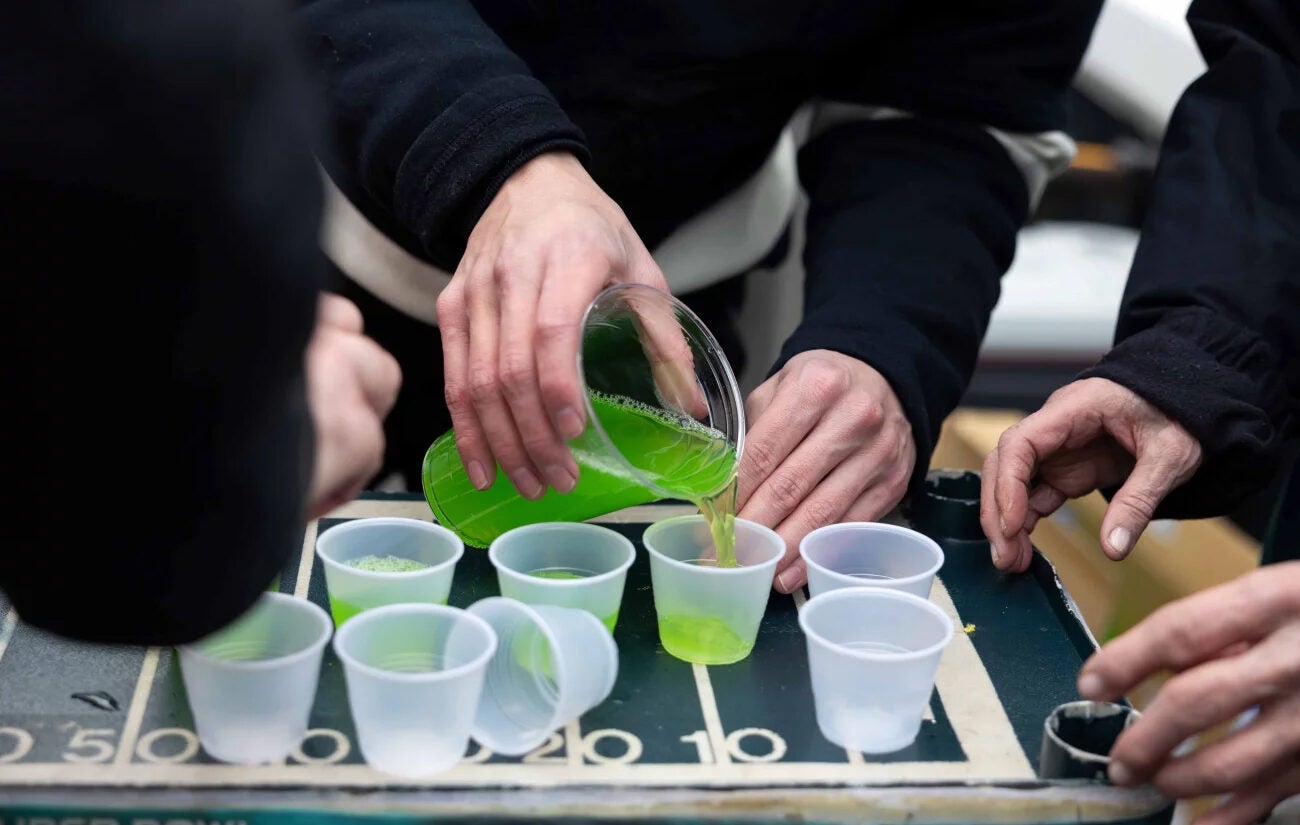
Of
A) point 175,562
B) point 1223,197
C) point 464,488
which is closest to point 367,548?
point 464,488

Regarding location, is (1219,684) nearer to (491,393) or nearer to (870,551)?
(870,551)

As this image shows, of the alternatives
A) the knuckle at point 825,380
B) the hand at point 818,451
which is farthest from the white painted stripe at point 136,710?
the knuckle at point 825,380

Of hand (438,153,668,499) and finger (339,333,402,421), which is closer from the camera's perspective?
finger (339,333,402,421)

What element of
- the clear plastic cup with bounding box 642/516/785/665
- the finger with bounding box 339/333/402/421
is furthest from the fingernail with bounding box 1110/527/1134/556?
the finger with bounding box 339/333/402/421

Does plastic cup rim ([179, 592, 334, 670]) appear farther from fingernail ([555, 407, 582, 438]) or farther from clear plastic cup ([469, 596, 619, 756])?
fingernail ([555, 407, 582, 438])

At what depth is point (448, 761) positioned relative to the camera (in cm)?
97

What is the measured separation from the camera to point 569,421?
3.52ft

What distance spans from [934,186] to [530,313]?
26.8 inches

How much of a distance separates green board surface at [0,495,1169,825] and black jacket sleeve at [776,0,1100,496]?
0.39m

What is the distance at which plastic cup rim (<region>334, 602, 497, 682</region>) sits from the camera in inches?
35.9

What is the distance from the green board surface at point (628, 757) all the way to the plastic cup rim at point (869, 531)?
79mm

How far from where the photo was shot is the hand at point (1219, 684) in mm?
932

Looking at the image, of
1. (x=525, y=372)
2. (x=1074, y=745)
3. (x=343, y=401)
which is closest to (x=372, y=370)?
(x=343, y=401)

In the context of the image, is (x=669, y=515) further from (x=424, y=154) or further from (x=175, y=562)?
(x=175, y=562)
